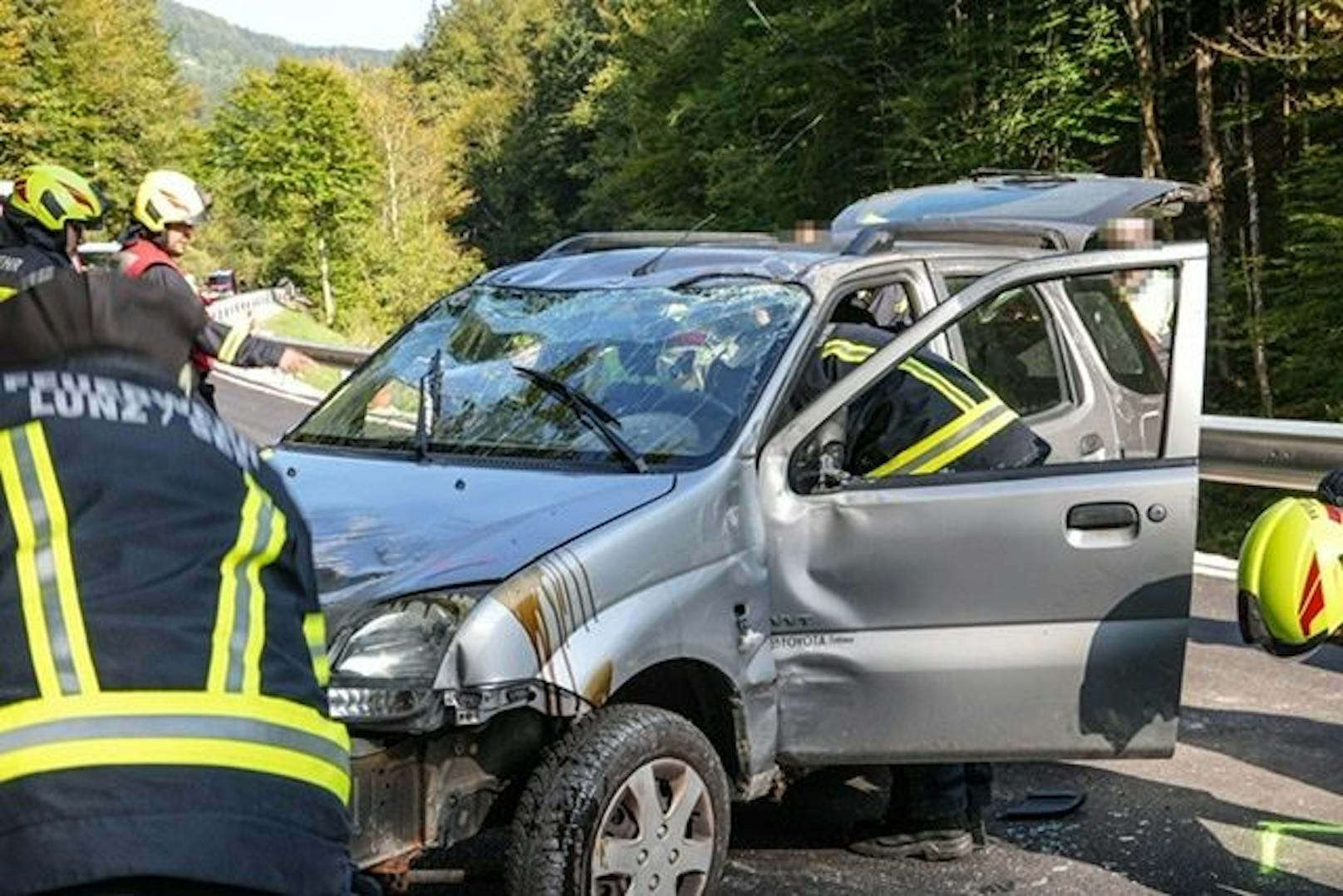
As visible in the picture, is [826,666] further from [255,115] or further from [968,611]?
[255,115]

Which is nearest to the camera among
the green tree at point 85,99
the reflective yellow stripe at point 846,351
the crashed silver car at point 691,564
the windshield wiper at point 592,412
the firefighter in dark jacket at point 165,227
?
the crashed silver car at point 691,564

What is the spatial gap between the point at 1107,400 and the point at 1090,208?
0.67 metres

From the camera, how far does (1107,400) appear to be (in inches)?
216

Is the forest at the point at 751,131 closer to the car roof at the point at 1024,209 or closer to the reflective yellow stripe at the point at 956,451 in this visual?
the car roof at the point at 1024,209

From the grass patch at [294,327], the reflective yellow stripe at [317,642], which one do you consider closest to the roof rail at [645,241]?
the reflective yellow stripe at [317,642]

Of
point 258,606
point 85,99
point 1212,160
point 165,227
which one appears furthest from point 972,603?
point 85,99

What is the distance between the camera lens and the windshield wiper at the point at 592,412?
4.07 m

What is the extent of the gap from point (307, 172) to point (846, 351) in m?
53.5

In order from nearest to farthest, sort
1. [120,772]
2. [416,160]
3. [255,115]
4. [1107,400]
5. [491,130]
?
[120,772], [1107,400], [255,115], [416,160], [491,130]

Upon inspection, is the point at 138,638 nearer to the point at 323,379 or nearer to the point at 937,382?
the point at 937,382

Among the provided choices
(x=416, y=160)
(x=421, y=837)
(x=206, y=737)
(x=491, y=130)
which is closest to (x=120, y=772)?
(x=206, y=737)

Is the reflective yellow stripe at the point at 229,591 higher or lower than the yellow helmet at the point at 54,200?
lower

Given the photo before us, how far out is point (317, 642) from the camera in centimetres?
189

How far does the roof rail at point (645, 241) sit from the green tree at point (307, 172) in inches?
1925
